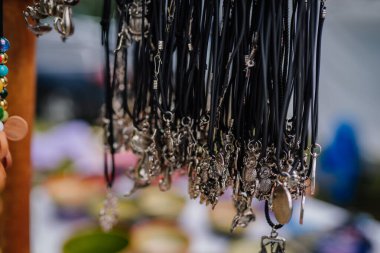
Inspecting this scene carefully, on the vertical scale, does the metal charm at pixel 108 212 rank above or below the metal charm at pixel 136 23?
below

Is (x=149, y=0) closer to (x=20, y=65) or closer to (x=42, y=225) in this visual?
(x=20, y=65)

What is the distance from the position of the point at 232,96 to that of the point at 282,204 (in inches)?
6.0

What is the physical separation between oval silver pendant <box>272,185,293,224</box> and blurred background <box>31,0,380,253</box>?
61cm

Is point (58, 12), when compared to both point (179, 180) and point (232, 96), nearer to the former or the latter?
point (232, 96)

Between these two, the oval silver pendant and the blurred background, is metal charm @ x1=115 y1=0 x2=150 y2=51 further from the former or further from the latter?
the blurred background

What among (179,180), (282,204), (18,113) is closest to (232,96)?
(282,204)

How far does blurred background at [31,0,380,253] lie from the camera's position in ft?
3.58

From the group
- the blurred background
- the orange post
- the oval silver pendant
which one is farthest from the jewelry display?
the blurred background

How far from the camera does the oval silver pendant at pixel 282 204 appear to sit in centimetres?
46

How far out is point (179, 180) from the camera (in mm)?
1309

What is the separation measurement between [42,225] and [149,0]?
82 centimetres

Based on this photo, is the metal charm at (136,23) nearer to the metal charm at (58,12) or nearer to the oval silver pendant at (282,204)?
the metal charm at (58,12)

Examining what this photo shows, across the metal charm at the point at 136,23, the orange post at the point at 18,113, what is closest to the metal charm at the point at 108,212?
the orange post at the point at 18,113

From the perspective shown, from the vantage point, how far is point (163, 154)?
1.92 feet
